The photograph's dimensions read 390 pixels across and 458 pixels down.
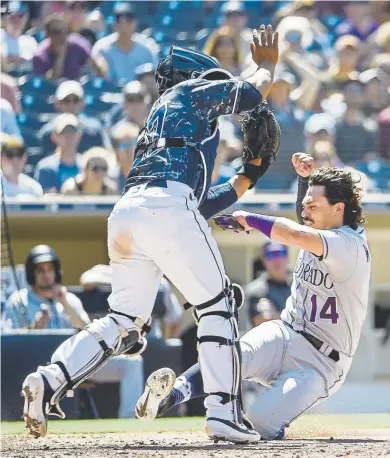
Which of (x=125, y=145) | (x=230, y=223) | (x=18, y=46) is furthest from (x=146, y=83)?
(x=230, y=223)

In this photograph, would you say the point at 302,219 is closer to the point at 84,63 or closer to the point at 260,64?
the point at 260,64

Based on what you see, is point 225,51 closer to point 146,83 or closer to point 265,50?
point 146,83

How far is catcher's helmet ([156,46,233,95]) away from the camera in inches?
209

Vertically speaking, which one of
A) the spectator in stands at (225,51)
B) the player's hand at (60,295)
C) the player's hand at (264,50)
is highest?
the spectator in stands at (225,51)

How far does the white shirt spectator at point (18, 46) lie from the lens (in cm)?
1240

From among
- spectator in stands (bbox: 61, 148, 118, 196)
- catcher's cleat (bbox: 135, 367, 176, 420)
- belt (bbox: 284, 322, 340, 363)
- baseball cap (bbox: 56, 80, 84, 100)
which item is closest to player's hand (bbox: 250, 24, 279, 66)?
belt (bbox: 284, 322, 340, 363)

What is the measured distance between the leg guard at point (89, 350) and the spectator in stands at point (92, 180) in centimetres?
504

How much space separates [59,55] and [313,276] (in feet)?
24.4

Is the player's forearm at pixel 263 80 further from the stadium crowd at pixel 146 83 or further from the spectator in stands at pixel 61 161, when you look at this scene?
the spectator in stands at pixel 61 161

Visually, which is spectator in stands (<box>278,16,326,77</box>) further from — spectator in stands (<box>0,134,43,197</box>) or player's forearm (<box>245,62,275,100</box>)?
player's forearm (<box>245,62,275,100</box>)

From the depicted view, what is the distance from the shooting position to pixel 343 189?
216 inches

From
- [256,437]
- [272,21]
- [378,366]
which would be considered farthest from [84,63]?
[256,437]

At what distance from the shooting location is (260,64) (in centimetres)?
545

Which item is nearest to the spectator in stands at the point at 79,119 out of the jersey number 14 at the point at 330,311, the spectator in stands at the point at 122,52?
the spectator in stands at the point at 122,52
